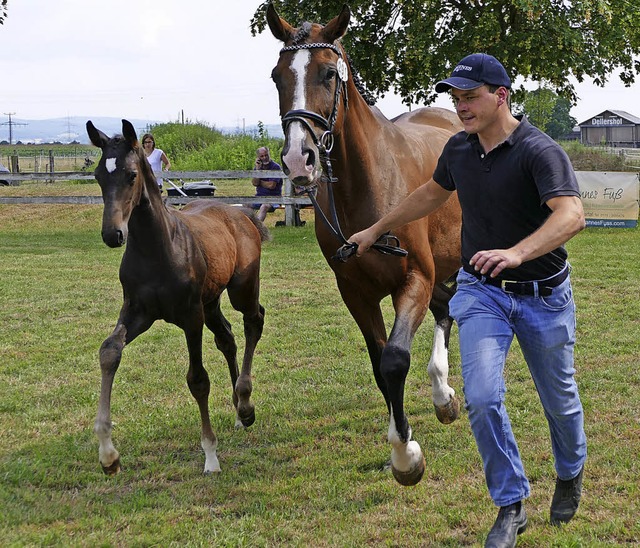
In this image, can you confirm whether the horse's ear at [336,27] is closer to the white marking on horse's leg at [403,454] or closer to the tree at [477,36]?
the white marking on horse's leg at [403,454]

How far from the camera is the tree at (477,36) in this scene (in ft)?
65.2

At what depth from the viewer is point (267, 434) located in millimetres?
6145

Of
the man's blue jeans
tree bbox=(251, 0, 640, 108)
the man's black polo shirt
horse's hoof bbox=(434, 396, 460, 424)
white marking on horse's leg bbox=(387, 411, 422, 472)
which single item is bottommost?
horse's hoof bbox=(434, 396, 460, 424)

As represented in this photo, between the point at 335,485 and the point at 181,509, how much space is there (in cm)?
93

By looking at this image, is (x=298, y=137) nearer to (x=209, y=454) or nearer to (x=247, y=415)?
(x=209, y=454)

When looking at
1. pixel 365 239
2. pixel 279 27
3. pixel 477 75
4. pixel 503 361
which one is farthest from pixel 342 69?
pixel 503 361

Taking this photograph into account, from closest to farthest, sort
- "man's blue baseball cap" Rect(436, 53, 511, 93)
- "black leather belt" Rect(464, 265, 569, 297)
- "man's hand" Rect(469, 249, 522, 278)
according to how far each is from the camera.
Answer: "man's hand" Rect(469, 249, 522, 278)
"man's blue baseball cap" Rect(436, 53, 511, 93)
"black leather belt" Rect(464, 265, 569, 297)

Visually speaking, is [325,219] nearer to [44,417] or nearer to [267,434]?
[267,434]

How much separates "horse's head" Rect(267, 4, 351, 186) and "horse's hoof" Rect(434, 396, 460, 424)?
2254 mm

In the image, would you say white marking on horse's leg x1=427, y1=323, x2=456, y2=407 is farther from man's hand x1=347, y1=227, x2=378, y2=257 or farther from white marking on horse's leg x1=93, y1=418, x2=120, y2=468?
white marking on horse's leg x1=93, y1=418, x2=120, y2=468

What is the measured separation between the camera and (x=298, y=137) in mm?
4266

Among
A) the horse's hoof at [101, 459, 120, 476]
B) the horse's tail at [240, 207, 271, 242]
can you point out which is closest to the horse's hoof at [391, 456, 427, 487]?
the horse's hoof at [101, 459, 120, 476]

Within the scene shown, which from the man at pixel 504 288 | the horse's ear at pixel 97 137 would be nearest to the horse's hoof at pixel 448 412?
the man at pixel 504 288

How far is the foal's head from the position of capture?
5145 millimetres
